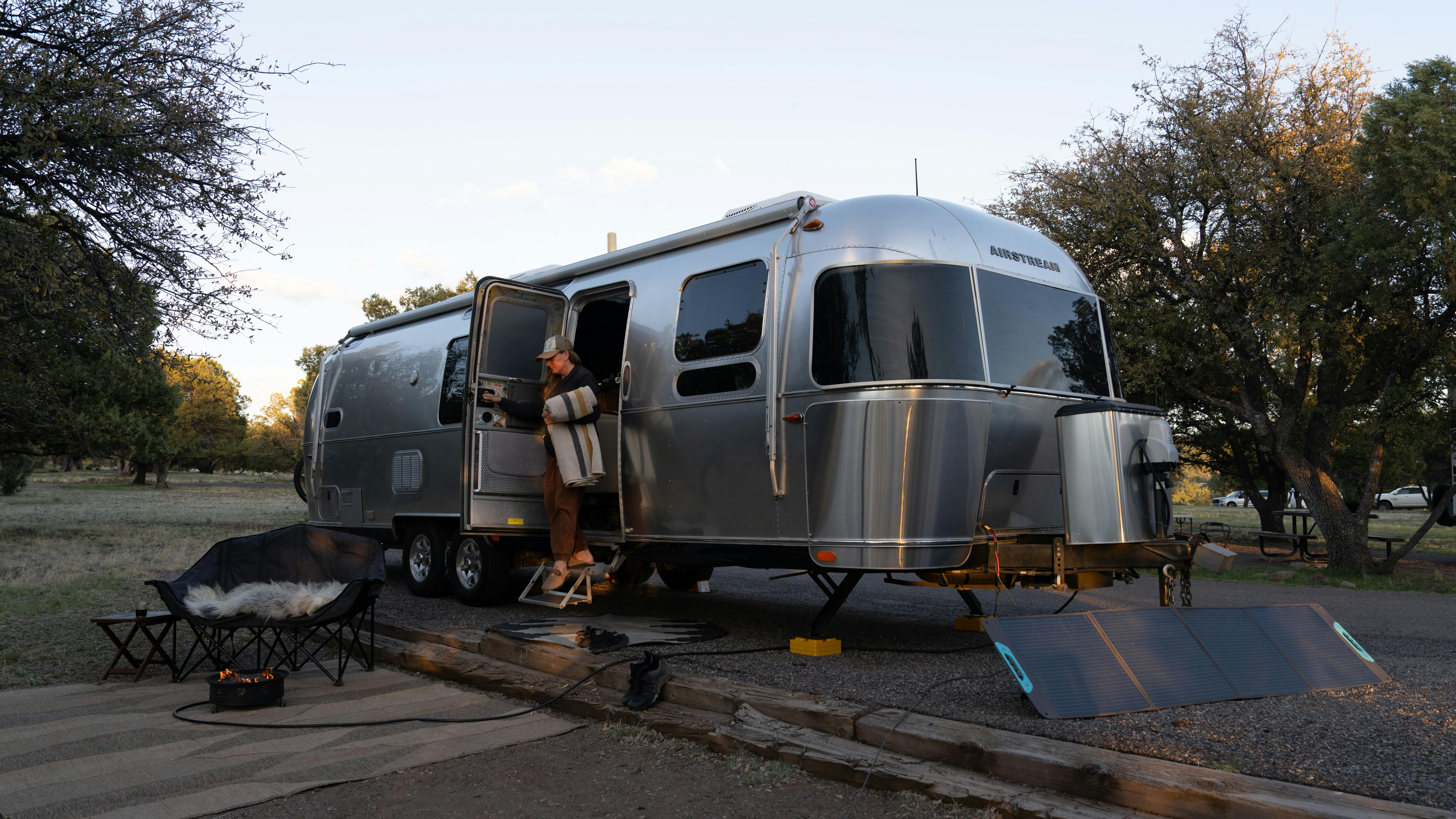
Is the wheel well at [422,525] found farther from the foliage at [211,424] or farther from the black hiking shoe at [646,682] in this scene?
the foliage at [211,424]

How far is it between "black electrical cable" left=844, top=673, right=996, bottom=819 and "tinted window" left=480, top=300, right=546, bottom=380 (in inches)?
187

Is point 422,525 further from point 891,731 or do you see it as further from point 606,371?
point 891,731

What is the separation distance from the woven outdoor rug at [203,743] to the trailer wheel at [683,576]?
4.41m

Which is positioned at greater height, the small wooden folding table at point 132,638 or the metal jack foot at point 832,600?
the metal jack foot at point 832,600

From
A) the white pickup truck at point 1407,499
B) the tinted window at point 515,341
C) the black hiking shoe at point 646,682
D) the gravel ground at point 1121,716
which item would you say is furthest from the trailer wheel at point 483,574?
the white pickup truck at point 1407,499

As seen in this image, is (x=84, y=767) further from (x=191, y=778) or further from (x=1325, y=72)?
(x=1325, y=72)

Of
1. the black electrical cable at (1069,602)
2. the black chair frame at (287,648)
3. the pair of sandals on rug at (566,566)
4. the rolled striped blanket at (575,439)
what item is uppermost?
the rolled striped blanket at (575,439)

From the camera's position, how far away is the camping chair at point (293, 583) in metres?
5.76

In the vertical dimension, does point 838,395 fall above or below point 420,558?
above

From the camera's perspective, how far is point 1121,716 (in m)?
4.44

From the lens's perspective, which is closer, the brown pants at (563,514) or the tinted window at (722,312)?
the tinted window at (722,312)

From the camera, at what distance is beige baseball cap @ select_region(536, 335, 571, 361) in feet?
26.0

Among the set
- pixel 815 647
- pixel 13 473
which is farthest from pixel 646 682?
pixel 13 473

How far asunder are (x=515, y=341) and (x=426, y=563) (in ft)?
9.36
